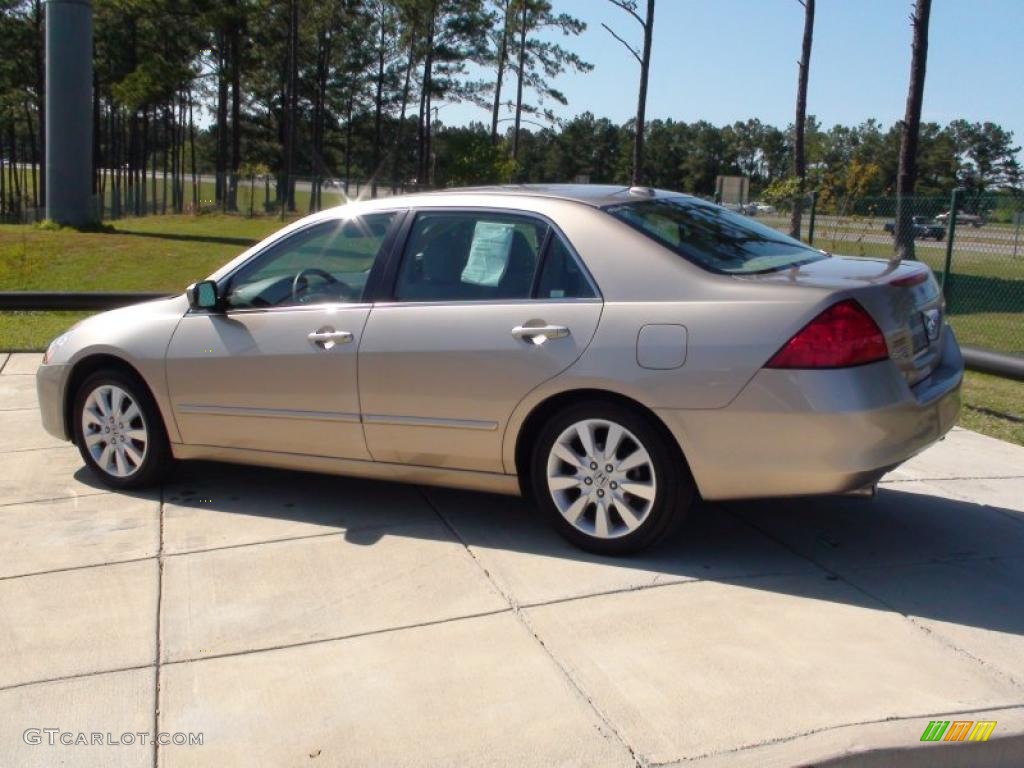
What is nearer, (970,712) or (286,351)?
(970,712)

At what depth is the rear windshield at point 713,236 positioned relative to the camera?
4691 mm

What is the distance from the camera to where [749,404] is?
13.9 feet

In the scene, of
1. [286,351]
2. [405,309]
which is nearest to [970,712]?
[405,309]

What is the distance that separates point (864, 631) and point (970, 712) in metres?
0.64

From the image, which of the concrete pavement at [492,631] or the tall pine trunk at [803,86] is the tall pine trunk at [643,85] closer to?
the tall pine trunk at [803,86]

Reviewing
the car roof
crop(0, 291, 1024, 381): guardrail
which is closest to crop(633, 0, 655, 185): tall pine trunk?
crop(0, 291, 1024, 381): guardrail

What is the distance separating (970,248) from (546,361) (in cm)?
997

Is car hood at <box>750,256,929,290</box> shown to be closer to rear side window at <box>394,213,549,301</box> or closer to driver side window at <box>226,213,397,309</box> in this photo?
rear side window at <box>394,213,549,301</box>

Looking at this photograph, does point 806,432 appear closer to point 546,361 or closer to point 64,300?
point 546,361

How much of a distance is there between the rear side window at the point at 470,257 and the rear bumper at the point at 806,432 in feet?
3.25

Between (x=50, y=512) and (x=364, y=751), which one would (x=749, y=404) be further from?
(x=50, y=512)

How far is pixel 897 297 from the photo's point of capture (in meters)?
4.45

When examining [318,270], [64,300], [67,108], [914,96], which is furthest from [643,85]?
[318,270]

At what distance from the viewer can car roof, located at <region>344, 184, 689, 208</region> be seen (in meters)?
4.99
